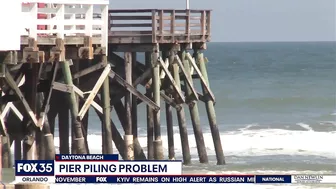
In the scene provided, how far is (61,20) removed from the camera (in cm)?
2130

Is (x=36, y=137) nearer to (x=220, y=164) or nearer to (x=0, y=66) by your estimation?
(x=0, y=66)

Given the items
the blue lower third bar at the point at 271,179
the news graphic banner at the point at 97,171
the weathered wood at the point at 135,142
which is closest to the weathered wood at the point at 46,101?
the news graphic banner at the point at 97,171

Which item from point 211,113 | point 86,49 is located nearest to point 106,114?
point 86,49

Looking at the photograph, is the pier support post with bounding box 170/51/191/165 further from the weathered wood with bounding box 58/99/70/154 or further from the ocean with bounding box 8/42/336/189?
the weathered wood with bounding box 58/99/70/154

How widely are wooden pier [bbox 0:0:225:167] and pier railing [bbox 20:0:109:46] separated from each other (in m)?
0.02

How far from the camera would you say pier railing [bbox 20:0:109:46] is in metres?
20.4

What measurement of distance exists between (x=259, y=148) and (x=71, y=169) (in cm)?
1899

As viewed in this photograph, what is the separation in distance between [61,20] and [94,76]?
471 cm

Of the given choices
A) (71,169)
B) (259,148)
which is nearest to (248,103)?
(259,148)

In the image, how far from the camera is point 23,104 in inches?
838

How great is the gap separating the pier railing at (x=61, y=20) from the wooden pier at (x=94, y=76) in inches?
0.7

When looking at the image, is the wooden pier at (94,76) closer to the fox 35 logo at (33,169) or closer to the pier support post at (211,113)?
the pier support post at (211,113)

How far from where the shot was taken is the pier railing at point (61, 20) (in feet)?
67.0

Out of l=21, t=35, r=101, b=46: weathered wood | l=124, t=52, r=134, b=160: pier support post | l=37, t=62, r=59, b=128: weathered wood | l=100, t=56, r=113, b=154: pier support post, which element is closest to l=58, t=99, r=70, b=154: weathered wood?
→ l=124, t=52, r=134, b=160: pier support post
